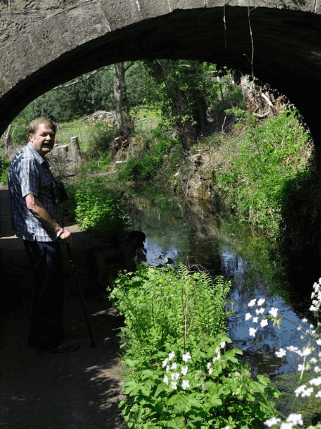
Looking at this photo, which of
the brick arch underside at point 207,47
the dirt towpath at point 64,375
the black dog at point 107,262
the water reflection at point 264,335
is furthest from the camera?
the black dog at point 107,262

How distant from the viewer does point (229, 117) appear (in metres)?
22.2

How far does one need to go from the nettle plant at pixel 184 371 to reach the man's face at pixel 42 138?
161 centimetres

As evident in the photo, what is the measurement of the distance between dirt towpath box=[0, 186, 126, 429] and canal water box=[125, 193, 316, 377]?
1222 millimetres

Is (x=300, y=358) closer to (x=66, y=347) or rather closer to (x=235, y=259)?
(x=66, y=347)

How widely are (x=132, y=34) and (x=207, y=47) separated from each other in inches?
79.9

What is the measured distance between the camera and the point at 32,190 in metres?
5.18

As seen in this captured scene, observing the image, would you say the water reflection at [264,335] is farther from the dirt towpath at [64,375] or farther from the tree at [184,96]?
the tree at [184,96]

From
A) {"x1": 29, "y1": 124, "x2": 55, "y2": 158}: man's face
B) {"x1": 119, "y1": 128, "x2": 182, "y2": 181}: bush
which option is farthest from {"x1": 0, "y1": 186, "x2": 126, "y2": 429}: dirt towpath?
{"x1": 119, "y1": 128, "x2": 182, "y2": 181}: bush

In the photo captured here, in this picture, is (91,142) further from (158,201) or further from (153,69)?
(158,201)

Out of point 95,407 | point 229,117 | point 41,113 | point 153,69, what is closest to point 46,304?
point 95,407

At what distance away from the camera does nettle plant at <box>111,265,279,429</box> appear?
356 cm

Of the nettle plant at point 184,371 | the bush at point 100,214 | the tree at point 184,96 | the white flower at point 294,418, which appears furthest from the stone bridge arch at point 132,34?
the tree at point 184,96

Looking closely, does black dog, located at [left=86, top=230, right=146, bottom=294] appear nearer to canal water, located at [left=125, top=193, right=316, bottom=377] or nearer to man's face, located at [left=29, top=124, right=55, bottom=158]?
canal water, located at [left=125, top=193, right=316, bottom=377]

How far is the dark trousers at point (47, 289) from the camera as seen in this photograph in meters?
5.46
